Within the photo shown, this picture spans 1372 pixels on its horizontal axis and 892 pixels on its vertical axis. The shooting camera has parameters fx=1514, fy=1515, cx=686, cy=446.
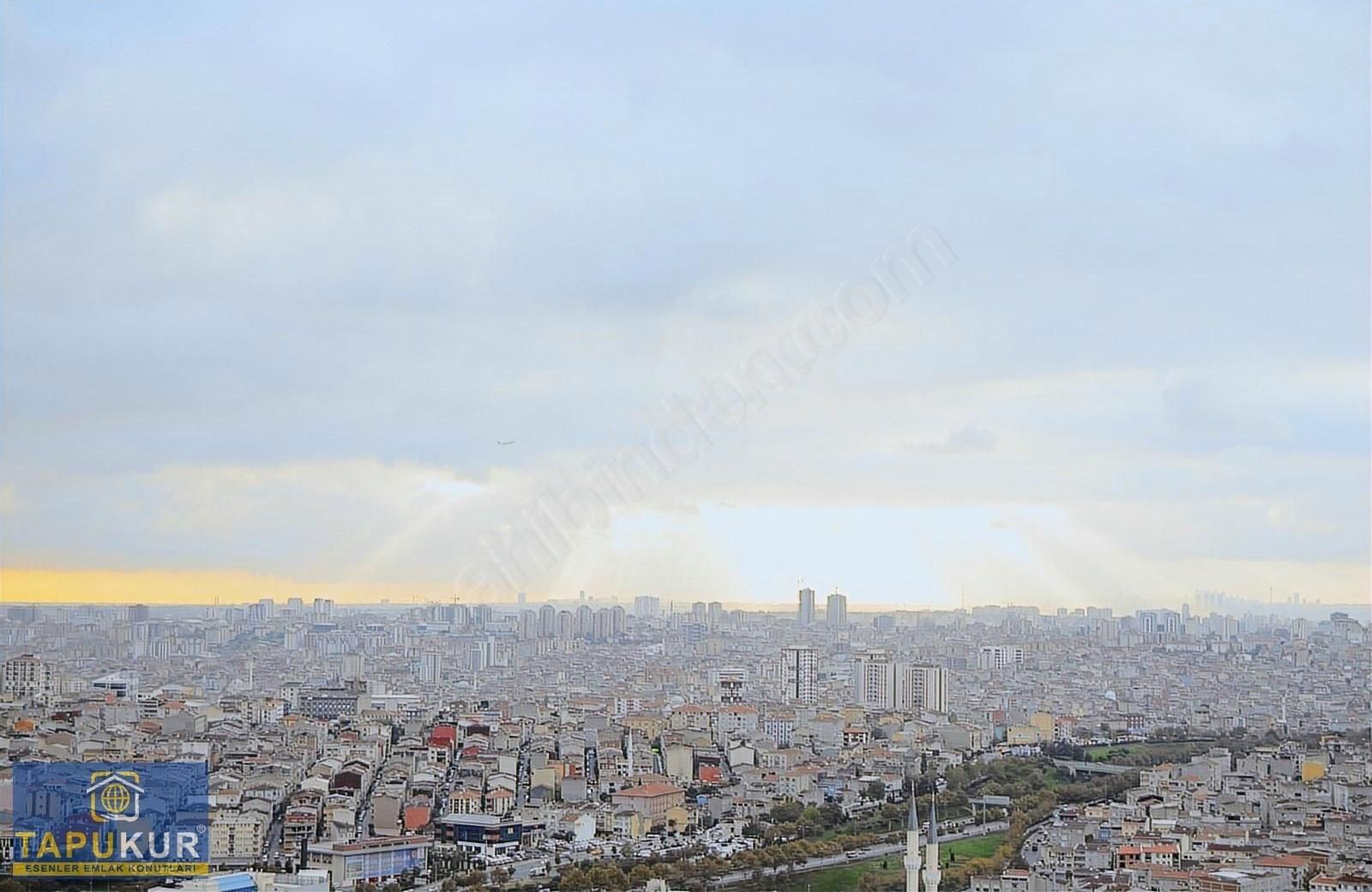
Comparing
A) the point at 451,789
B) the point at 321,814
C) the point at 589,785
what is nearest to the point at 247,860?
the point at 321,814

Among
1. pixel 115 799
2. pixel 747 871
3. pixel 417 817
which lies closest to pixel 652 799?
pixel 417 817

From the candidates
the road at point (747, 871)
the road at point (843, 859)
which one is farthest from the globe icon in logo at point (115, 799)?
the road at point (843, 859)

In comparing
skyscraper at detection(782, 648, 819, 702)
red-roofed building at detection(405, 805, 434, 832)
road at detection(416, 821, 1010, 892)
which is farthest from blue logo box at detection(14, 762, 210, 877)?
skyscraper at detection(782, 648, 819, 702)

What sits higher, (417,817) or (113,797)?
(113,797)

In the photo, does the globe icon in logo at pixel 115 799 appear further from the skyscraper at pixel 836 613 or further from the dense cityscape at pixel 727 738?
the skyscraper at pixel 836 613

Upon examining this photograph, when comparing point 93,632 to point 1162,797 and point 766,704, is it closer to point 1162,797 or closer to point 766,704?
point 766,704

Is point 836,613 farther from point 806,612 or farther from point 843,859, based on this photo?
point 843,859
